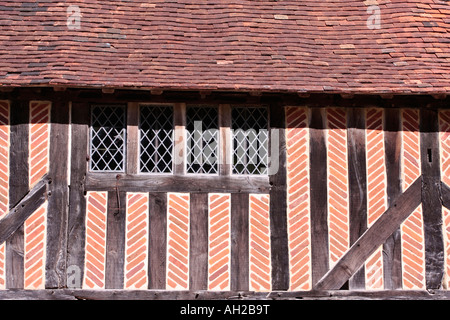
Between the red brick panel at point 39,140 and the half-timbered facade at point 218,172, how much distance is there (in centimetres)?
2

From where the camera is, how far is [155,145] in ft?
23.7

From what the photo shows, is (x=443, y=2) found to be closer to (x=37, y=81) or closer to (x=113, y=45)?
(x=113, y=45)

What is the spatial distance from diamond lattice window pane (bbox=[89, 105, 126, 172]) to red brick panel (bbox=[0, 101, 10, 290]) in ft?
2.97

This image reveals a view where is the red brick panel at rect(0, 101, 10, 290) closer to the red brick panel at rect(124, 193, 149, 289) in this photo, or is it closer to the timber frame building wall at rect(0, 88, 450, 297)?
the timber frame building wall at rect(0, 88, 450, 297)

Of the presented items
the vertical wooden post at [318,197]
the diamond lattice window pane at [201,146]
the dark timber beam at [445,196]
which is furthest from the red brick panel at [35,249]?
the dark timber beam at [445,196]

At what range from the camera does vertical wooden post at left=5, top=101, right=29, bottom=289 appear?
6.89m

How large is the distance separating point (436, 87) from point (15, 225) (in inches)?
188

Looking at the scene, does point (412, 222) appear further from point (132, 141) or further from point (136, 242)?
point (132, 141)

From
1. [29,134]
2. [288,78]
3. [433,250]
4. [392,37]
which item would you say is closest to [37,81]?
[29,134]

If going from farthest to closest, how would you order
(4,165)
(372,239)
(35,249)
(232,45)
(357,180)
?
(232,45)
(357,180)
(372,239)
(4,165)
(35,249)

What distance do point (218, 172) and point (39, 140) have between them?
6.54 ft

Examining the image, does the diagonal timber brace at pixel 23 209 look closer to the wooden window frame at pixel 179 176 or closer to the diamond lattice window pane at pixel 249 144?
the wooden window frame at pixel 179 176

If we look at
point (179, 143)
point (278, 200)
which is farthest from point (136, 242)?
point (278, 200)

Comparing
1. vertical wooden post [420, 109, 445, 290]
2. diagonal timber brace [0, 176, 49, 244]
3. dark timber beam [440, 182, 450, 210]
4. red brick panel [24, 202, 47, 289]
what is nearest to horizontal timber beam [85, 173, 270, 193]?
diagonal timber brace [0, 176, 49, 244]
